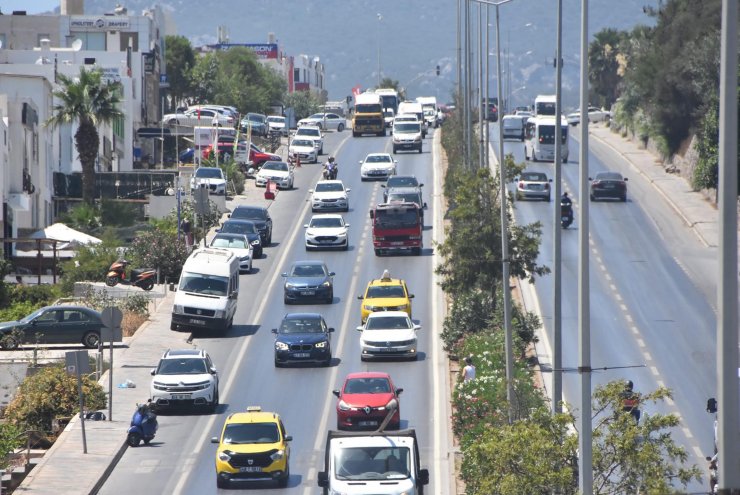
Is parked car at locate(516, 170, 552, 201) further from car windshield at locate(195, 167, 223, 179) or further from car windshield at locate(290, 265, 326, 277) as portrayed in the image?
car windshield at locate(290, 265, 326, 277)

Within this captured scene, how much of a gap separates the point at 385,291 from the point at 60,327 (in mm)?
10588

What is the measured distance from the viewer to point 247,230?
5906 centimetres

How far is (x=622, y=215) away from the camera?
69375 millimetres

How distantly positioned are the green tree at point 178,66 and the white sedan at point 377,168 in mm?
59642

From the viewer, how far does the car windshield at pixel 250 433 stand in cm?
2994

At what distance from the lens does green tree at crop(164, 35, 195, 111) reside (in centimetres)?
13738

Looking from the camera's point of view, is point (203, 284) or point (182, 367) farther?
point (203, 284)

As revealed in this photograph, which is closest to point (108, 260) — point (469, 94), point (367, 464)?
point (469, 94)

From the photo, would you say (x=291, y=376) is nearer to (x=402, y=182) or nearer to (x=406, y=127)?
(x=402, y=182)

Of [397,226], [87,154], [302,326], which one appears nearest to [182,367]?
[302,326]

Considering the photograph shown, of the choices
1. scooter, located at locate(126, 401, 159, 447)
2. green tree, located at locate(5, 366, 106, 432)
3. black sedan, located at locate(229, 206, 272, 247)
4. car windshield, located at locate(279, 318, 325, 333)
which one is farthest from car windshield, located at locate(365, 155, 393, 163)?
scooter, located at locate(126, 401, 159, 447)

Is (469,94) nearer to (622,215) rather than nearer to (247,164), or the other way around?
(622,215)

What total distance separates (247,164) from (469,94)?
16471 millimetres

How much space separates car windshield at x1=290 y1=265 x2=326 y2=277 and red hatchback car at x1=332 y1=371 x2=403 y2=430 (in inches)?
639
